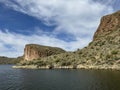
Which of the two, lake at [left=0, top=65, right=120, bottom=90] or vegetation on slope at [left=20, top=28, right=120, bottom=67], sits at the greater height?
vegetation on slope at [left=20, top=28, right=120, bottom=67]

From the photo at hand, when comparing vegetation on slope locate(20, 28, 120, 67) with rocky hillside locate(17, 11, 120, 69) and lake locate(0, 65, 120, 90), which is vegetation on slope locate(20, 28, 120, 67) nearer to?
rocky hillside locate(17, 11, 120, 69)

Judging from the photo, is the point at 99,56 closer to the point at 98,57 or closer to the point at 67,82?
the point at 98,57

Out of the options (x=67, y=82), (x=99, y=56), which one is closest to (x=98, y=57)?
(x=99, y=56)

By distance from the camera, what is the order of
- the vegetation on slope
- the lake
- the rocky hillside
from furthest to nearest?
the vegetation on slope → the rocky hillside → the lake

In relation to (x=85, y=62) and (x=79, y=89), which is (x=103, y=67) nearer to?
(x=85, y=62)

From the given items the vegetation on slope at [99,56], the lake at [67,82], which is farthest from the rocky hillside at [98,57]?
the lake at [67,82]

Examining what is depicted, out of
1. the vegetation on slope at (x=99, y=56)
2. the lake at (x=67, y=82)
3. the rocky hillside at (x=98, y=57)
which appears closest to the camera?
the lake at (x=67, y=82)

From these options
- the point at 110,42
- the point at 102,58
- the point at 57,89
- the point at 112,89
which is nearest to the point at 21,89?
the point at 57,89

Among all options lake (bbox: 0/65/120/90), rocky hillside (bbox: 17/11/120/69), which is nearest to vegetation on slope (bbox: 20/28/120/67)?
rocky hillside (bbox: 17/11/120/69)

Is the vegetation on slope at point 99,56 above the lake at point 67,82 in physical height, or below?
above

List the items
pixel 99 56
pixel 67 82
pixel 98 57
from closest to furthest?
pixel 67 82 < pixel 98 57 < pixel 99 56

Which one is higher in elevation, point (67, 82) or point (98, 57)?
point (98, 57)

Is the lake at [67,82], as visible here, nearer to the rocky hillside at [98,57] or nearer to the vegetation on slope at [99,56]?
the rocky hillside at [98,57]

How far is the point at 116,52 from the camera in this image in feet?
498
